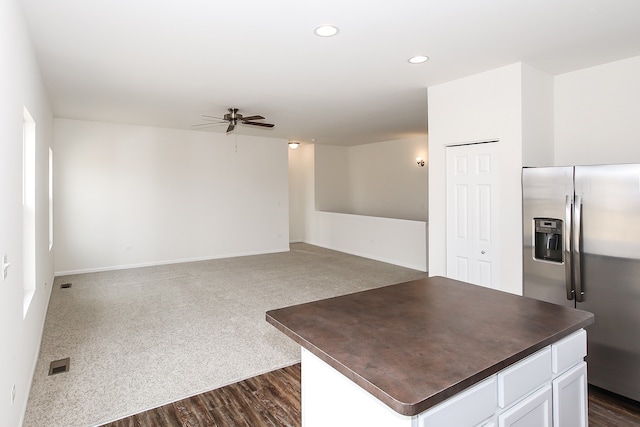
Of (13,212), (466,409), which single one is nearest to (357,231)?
(13,212)

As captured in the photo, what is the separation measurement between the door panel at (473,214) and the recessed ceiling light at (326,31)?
77.7 inches

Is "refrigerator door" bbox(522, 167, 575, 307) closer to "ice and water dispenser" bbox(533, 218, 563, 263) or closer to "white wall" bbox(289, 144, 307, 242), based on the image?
"ice and water dispenser" bbox(533, 218, 563, 263)

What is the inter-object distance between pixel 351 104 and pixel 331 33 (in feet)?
7.60

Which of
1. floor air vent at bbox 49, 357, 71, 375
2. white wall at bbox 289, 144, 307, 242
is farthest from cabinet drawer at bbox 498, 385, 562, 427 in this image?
white wall at bbox 289, 144, 307, 242

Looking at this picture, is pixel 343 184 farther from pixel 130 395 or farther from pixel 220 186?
pixel 130 395

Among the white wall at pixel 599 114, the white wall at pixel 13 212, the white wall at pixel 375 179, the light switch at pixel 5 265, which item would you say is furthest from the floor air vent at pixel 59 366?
the white wall at pixel 375 179

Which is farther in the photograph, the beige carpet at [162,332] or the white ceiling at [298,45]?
the beige carpet at [162,332]

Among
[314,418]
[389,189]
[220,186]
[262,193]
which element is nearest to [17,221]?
[314,418]

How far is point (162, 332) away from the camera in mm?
3758

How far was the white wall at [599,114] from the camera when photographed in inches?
131

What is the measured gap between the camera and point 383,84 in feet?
13.6

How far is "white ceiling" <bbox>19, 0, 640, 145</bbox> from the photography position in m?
2.43

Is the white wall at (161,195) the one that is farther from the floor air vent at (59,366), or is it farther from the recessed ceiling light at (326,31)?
the recessed ceiling light at (326,31)

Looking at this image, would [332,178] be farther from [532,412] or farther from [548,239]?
[532,412]
